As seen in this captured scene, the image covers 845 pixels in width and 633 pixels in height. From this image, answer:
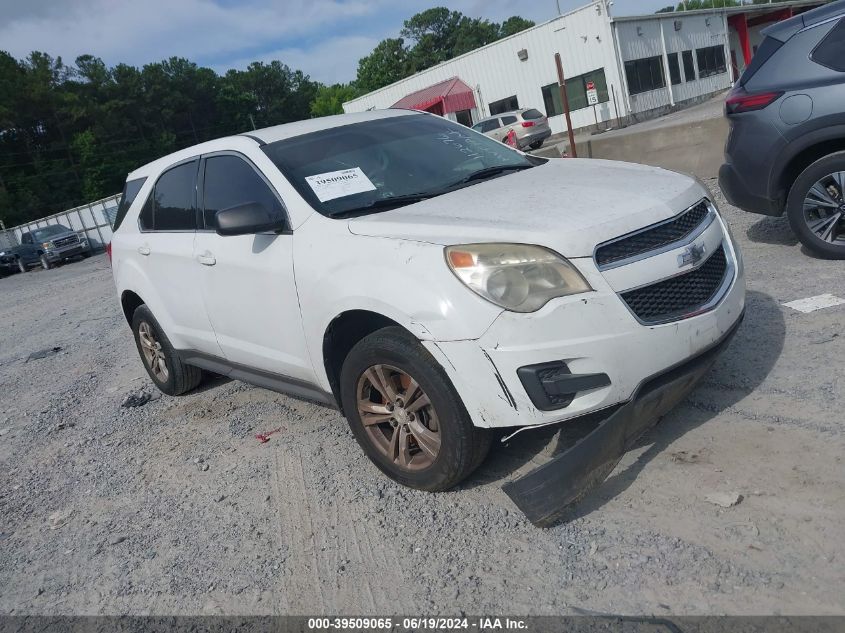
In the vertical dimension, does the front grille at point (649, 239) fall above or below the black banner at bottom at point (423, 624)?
above

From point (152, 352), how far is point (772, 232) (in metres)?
5.69

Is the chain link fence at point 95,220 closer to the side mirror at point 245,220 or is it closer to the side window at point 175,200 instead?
the side window at point 175,200

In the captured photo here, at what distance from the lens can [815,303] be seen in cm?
474

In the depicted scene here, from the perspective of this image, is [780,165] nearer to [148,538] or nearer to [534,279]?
[534,279]

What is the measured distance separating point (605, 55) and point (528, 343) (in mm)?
32934

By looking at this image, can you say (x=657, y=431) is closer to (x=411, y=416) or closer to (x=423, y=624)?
(x=411, y=416)

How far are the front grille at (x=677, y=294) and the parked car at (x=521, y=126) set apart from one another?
2710 cm

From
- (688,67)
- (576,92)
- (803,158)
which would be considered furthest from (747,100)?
(688,67)

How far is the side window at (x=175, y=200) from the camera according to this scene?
4719mm

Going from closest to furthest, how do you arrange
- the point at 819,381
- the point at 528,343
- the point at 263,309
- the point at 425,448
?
the point at 528,343, the point at 425,448, the point at 819,381, the point at 263,309

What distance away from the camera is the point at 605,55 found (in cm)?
3253

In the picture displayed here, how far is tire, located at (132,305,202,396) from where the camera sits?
546 centimetres

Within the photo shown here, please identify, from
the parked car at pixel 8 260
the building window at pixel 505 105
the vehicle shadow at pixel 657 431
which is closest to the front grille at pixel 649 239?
the vehicle shadow at pixel 657 431

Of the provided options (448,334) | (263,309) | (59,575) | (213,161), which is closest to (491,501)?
(448,334)
